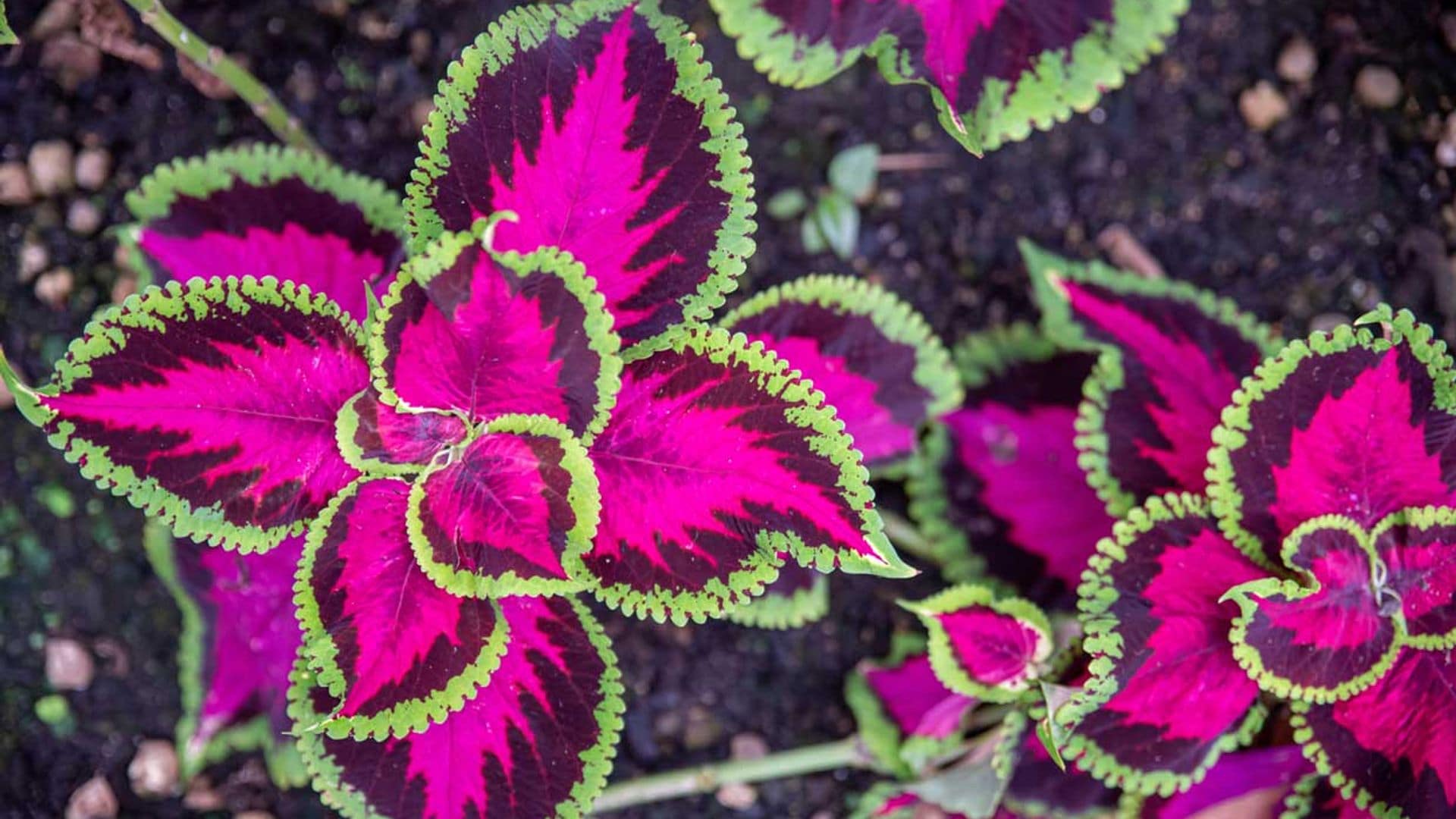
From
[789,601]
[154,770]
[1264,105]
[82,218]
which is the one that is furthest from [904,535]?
[82,218]

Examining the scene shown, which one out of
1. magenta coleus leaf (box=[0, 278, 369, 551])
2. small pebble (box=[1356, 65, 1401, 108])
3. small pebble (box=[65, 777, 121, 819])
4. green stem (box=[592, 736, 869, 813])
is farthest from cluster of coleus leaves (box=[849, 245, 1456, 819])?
small pebble (box=[65, 777, 121, 819])

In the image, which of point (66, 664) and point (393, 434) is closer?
point (393, 434)

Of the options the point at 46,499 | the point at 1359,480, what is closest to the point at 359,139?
the point at 46,499

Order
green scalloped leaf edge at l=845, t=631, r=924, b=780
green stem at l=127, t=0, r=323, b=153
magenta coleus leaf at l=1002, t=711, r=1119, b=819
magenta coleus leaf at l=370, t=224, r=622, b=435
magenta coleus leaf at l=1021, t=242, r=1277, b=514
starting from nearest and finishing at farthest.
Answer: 1. magenta coleus leaf at l=370, t=224, r=622, b=435
2. green stem at l=127, t=0, r=323, b=153
3. magenta coleus leaf at l=1021, t=242, r=1277, b=514
4. magenta coleus leaf at l=1002, t=711, r=1119, b=819
5. green scalloped leaf edge at l=845, t=631, r=924, b=780

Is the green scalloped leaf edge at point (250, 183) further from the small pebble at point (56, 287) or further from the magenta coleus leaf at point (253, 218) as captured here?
the small pebble at point (56, 287)

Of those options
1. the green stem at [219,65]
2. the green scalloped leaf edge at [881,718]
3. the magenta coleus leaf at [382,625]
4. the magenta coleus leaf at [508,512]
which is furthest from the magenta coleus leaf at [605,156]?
the green scalloped leaf edge at [881,718]

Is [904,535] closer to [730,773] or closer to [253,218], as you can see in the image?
[730,773]

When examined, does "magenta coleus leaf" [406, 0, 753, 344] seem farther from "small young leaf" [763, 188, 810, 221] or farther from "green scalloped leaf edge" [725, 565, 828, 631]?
"small young leaf" [763, 188, 810, 221]
